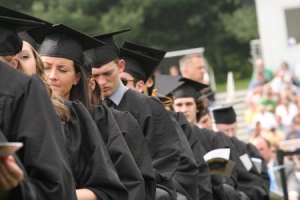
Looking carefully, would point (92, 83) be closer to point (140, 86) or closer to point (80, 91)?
point (80, 91)

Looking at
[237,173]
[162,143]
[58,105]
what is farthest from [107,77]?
[237,173]

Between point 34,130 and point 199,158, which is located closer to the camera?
point 34,130

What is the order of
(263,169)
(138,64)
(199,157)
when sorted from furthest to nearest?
1. (263,169)
2. (199,157)
3. (138,64)

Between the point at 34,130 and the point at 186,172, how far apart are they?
4696 millimetres

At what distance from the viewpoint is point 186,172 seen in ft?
31.8

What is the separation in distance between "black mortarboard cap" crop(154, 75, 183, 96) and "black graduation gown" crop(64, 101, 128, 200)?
5065 mm

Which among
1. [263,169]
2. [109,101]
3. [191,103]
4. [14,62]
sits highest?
[14,62]

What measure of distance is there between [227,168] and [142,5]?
98.3 feet

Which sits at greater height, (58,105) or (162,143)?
(58,105)

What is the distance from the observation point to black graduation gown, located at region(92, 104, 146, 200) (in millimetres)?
6703

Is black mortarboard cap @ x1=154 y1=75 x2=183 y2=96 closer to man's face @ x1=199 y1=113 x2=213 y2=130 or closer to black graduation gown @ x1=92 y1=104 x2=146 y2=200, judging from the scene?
man's face @ x1=199 y1=113 x2=213 y2=130

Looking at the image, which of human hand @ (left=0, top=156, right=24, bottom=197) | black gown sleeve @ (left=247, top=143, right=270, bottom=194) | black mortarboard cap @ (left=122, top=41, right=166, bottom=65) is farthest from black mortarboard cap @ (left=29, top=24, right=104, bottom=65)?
black gown sleeve @ (left=247, top=143, right=270, bottom=194)

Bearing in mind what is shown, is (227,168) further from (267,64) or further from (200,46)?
(200,46)

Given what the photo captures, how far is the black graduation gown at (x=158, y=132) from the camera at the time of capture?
8.47 metres
